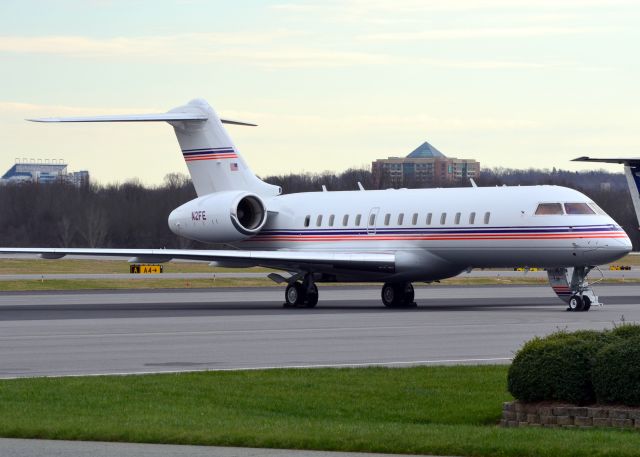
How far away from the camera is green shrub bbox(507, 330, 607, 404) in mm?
12672

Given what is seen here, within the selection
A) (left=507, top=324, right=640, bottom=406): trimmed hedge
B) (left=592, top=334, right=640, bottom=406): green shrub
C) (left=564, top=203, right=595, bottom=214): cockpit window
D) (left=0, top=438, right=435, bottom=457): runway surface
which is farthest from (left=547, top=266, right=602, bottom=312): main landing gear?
(left=0, top=438, right=435, bottom=457): runway surface

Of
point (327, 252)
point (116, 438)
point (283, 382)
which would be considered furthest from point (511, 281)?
point (116, 438)

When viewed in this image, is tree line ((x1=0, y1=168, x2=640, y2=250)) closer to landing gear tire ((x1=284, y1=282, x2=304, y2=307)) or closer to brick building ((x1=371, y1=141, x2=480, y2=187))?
brick building ((x1=371, y1=141, x2=480, y2=187))

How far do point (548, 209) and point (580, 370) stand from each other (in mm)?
21820

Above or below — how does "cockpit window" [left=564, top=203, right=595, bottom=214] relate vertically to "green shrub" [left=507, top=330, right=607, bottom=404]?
above

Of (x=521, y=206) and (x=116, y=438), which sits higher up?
(x=521, y=206)

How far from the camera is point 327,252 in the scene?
39094 millimetres

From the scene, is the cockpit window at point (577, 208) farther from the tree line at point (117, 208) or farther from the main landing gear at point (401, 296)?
the tree line at point (117, 208)

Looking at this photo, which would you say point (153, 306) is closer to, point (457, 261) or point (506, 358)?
point (457, 261)

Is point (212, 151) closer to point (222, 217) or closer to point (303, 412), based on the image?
point (222, 217)

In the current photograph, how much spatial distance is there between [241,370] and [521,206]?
59.6 ft

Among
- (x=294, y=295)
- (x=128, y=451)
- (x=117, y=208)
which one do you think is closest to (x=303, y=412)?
(x=128, y=451)

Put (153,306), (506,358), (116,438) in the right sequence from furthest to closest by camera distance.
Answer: (153,306)
(506,358)
(116,438)

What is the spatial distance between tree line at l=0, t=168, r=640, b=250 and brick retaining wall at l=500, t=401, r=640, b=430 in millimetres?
69475
